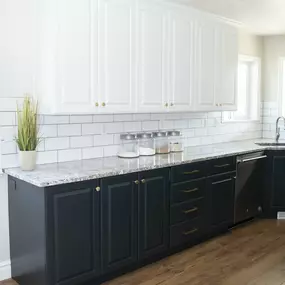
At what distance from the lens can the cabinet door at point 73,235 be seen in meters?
2.79

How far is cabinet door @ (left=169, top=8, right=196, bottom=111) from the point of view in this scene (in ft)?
13.1

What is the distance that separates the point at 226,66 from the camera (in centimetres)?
464

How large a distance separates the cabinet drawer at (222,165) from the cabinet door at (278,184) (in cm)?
84

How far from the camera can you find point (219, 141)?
5.28 metres

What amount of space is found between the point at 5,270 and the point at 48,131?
118 cm

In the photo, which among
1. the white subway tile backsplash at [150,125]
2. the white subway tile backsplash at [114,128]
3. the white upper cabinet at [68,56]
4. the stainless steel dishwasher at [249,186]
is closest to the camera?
the white upper cabinet at [68,56]

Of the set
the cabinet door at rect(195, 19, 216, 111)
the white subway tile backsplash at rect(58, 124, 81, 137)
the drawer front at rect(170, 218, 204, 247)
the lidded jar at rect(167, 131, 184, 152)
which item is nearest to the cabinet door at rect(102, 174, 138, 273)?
the drawer front at rect(170, 218, 204, 247)

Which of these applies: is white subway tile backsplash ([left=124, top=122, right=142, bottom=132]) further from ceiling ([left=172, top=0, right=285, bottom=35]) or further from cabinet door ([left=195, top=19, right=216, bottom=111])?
ceiling ([left=172, top=0, right=285, bottom=35])

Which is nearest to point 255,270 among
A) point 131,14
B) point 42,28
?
point 131,14

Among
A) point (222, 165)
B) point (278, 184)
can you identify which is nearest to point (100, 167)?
point (222, 165)

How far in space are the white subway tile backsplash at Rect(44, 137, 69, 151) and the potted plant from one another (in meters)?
0.25

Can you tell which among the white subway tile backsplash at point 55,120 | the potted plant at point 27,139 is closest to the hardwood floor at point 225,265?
the potted plant at point 27,139

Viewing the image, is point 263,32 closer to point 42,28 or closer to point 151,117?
point 151,117

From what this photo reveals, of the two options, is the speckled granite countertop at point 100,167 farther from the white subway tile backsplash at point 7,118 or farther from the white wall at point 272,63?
the white wall at point 272,63
